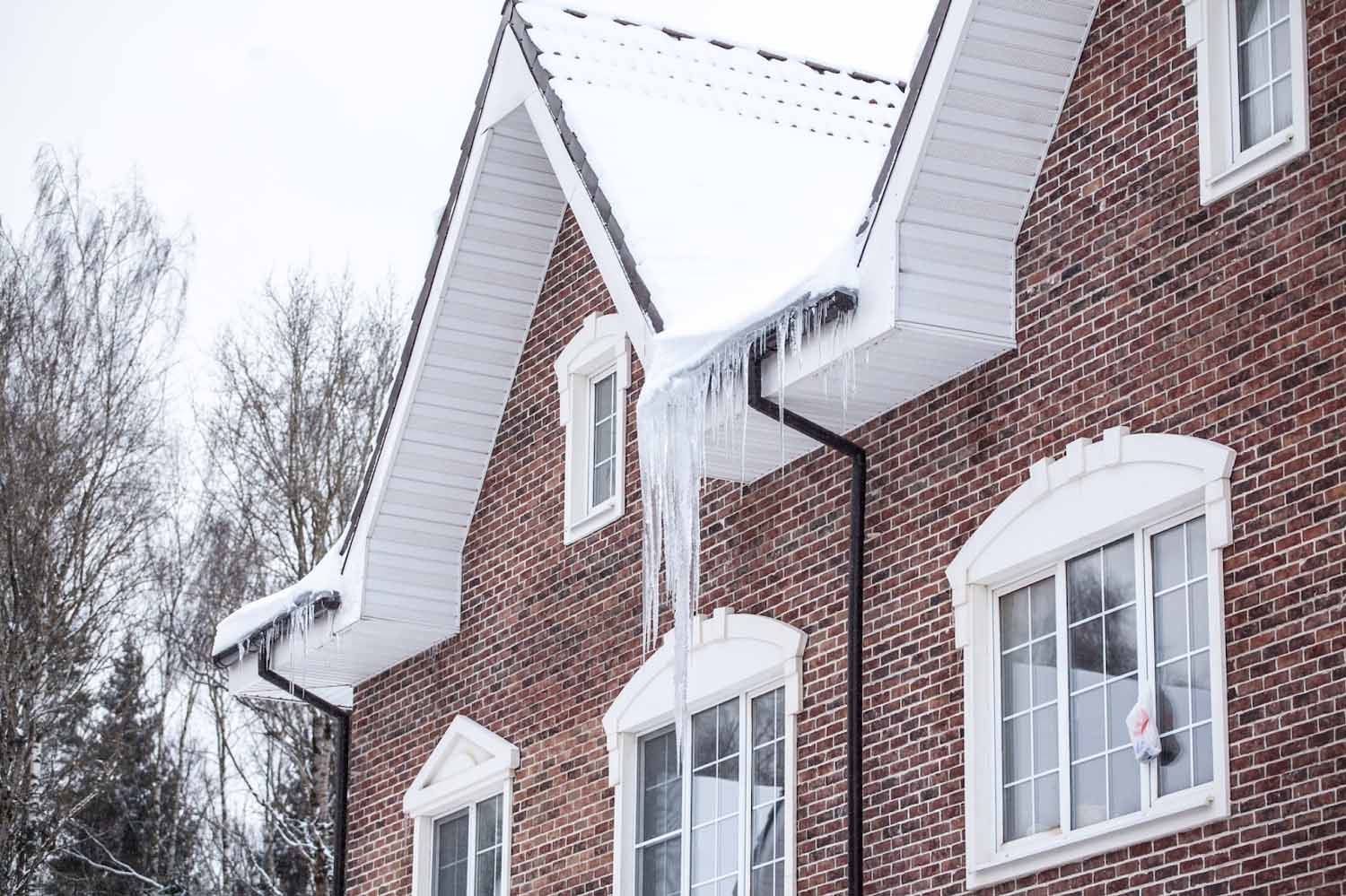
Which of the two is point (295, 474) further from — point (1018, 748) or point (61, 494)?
point (1018, 748)

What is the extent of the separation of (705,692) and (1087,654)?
9.51 feet

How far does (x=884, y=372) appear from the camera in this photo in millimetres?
11281

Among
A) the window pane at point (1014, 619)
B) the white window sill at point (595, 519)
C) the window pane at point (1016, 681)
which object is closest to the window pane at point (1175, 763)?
the window pane at point (1016, 681)

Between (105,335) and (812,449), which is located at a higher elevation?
(105,335)

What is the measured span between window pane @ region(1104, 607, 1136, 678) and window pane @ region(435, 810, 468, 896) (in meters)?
6.20

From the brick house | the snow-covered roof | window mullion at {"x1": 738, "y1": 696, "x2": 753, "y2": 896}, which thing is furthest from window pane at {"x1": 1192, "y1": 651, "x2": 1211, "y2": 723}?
the snow-covered roof

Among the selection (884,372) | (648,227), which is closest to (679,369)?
(884,372)

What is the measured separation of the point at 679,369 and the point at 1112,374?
2.36 m

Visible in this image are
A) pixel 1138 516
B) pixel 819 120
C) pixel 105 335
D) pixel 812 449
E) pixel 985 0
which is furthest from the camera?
pixel 105 335

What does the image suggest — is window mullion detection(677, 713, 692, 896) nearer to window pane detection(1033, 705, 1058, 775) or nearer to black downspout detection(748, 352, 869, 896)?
black downspout detection(748, 352, 869, 896)

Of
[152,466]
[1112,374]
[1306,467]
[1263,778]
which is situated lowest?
[1263,778]

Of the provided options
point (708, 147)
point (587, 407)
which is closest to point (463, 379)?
point (587, 407)

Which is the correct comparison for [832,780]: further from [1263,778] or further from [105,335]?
[105,335]

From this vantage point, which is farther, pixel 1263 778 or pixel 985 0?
pixel 985 0
